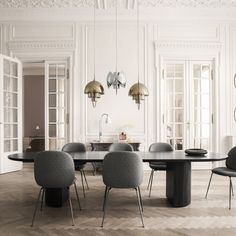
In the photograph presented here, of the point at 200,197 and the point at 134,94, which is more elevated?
the point at 134,94

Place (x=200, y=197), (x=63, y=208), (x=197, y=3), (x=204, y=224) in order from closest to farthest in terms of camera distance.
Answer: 1. (x=204, y=224)
2. (x=63, y=208)
3. (x=200, y=197)
4. (x=197, y=3)

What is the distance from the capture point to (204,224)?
309cm

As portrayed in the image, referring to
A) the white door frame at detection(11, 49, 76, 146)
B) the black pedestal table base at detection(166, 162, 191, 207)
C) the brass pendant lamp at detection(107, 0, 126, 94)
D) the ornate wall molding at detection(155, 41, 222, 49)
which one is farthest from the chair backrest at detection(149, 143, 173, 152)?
the ornate wall molding at detection(155, 41, 222, 49)

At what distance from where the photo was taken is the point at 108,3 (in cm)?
626

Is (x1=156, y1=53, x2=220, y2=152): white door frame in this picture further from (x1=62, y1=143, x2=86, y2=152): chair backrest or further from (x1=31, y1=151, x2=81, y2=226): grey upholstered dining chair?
(x1=31, y1=151, x2=81, y2=226): grey upholstered dining chair

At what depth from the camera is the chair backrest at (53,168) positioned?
311 cm

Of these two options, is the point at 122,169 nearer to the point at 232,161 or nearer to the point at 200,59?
the point at 232,161

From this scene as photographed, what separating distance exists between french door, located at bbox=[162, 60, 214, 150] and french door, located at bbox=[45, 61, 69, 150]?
7.73 ft

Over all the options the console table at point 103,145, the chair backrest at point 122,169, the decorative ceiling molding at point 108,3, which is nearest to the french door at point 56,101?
the console table at point 103,145

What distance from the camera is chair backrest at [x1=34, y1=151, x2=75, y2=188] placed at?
122 inches

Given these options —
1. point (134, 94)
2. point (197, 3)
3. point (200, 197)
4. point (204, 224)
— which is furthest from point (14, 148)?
point (197, 3)

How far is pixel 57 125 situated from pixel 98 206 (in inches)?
137

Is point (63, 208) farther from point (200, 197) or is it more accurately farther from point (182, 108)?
point (182, 108)

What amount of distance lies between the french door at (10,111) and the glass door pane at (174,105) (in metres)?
3.46
